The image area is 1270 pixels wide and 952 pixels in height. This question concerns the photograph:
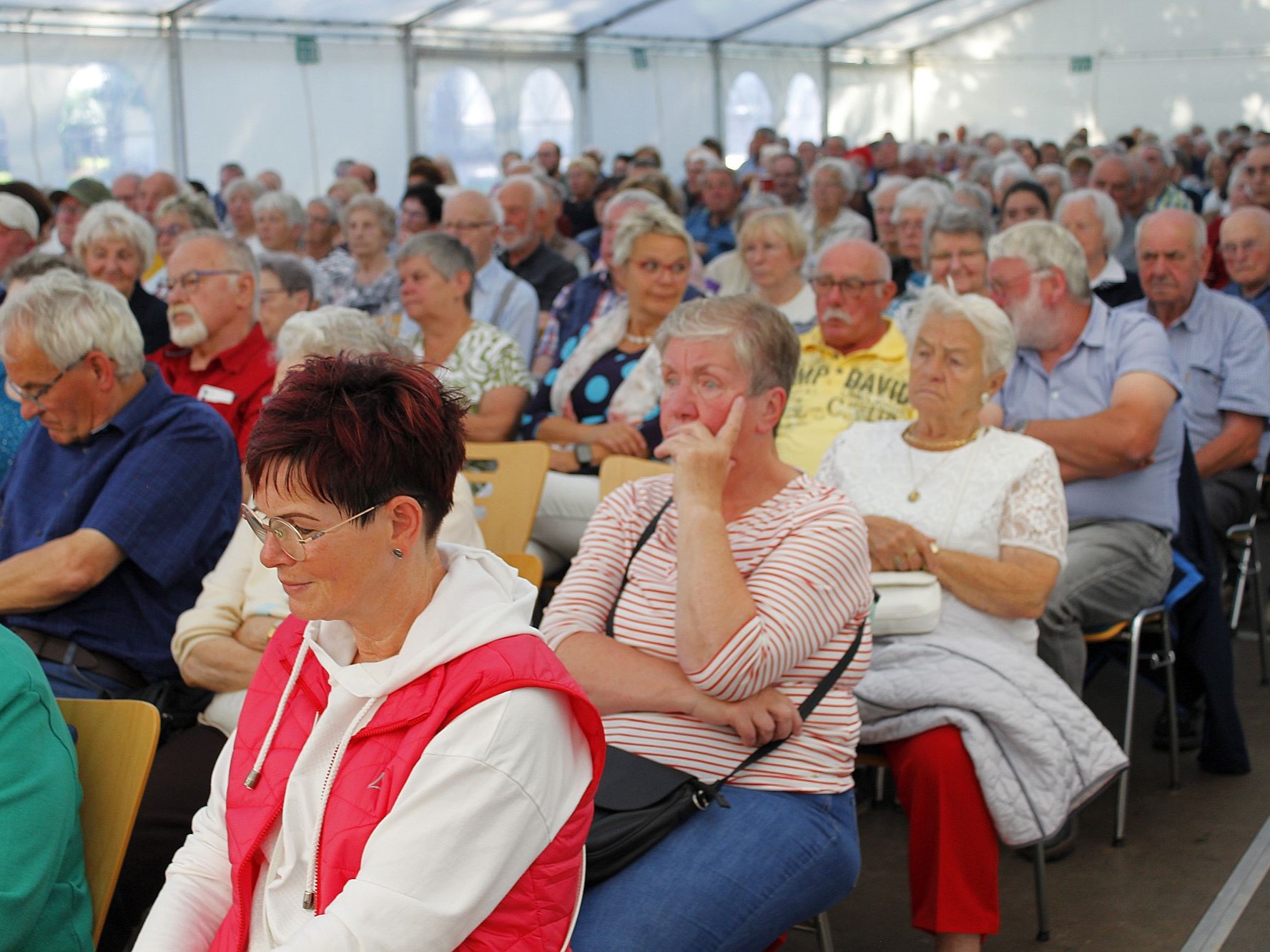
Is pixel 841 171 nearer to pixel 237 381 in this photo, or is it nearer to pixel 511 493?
pixel 237 381

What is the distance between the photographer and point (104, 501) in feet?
7.75

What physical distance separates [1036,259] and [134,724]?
2.61 metres

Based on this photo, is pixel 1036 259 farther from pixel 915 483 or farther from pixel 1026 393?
pixel 915 483

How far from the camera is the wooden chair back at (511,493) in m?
3.10

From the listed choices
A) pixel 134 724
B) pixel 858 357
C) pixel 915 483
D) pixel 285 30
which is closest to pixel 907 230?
pixel 858 357

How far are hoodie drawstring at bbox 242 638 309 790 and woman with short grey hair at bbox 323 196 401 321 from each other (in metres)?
4.30

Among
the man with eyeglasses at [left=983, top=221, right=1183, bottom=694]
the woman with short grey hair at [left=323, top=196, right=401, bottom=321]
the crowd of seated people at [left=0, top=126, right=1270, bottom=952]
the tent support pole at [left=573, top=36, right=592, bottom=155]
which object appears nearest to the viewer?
the crowd of seated people at [left=0, top=126, right=1270, bottom=952]

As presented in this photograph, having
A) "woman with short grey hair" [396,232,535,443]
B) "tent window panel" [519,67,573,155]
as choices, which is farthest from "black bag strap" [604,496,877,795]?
"tent window panel" [519,67,573,155]

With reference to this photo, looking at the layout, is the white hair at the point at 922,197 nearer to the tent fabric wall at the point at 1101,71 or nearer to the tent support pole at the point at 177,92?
the tent support pole at the point at 177,92

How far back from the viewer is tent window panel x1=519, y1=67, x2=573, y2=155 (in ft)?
46.1

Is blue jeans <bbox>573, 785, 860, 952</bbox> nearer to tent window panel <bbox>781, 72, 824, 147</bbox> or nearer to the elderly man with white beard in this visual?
the elderly man with white beard

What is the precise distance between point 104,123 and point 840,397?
8.84 metres

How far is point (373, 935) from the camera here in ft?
4.00

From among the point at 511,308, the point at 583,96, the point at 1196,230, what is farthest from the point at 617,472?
the point at 583,96
